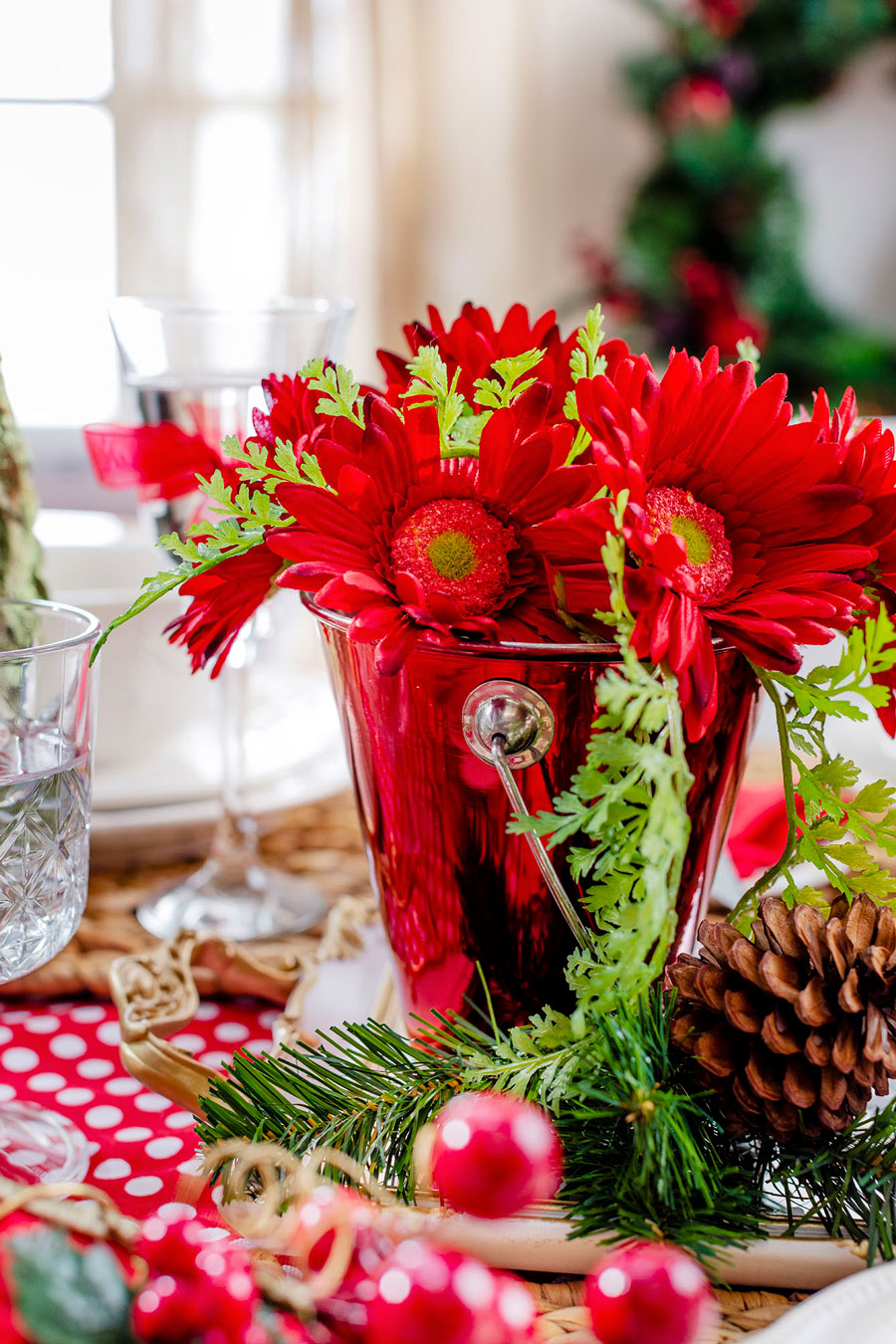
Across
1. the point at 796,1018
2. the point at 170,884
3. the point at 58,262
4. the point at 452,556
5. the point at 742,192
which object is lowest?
the point at 170,884

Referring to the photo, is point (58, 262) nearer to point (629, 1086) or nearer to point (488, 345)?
point (488, 345)

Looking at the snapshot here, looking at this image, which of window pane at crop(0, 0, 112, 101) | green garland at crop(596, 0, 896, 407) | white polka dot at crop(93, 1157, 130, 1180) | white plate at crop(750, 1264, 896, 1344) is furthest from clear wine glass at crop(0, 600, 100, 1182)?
window pane at crop(0, 0, 112, 101)

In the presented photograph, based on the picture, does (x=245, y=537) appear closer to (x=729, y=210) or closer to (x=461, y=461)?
(x=461, y=461)

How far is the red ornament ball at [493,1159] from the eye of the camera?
23 cm

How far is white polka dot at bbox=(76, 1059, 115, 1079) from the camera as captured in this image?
427 millimetres

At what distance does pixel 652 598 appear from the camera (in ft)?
0.92

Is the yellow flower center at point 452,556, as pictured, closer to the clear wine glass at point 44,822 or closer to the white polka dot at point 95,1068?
the clear wine glass at point 44,822

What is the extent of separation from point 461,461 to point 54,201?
1956 mm

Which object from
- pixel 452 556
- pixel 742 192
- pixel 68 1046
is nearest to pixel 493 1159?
→ pixel 452 556

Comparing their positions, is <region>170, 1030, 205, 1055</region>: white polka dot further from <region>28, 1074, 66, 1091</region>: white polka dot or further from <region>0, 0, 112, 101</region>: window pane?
<region>0, 0, 112, 101</region>: window pane

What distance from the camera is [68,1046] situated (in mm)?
445

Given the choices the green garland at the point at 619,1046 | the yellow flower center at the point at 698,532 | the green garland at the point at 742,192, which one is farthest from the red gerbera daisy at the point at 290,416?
the green garland at the point at 742,192

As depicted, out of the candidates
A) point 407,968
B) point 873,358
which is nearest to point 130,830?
point 407,968

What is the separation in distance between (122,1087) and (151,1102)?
2 cm
